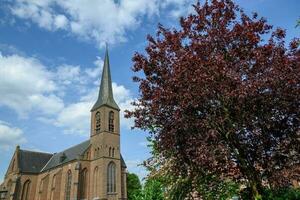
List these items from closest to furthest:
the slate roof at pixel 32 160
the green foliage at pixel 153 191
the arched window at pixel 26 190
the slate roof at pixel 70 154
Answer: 1. the green foliage at pixel 153 191
2. the slate roof at pixel 70 154
3. the arched window at pixel 26 190
4. the slate roof at pixel 32 160

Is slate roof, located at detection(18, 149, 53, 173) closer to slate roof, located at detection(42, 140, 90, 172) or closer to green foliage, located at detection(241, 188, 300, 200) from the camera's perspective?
slate roof, located at detection(42, 140, 90, 172)

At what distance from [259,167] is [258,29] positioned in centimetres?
539

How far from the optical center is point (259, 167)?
453 inches

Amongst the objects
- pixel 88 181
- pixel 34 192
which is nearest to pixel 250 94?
pixel 88 181

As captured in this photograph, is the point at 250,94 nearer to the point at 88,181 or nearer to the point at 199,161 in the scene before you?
the point at 199,161

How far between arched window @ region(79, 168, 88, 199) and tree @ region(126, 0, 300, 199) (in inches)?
1706

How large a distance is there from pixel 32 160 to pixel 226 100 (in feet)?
216

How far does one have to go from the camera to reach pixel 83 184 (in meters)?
52.3

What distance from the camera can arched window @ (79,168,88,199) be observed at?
51.3 m

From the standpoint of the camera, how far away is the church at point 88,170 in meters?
50.8

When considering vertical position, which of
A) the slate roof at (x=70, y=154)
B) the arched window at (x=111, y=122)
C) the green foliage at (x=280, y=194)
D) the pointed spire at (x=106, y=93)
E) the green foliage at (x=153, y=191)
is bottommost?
the green foliage at (x=280, y=194)

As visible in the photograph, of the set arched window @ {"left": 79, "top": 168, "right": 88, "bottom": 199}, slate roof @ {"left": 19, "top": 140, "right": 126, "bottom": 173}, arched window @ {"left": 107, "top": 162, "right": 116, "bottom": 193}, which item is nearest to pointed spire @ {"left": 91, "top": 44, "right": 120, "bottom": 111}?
slate roof @ {"left": 19, "top": 140, "right": 126, "bottom": 173}

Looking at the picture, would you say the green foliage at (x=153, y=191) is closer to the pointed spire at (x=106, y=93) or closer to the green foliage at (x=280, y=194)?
the green foliage at (x=280, y=194)

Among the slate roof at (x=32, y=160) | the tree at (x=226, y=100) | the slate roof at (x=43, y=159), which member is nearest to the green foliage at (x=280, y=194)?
the tree at (x=226, y=100)
